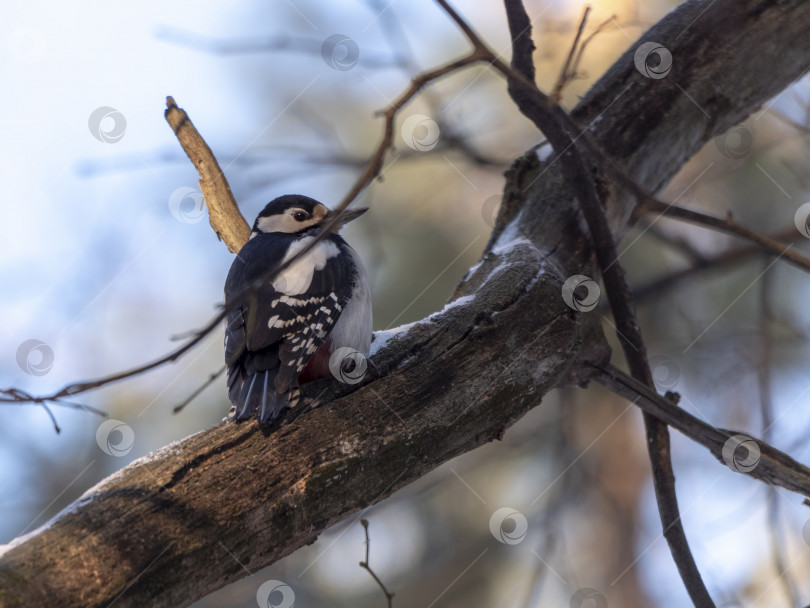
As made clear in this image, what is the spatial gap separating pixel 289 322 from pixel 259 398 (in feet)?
1.04

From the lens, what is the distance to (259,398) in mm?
2188

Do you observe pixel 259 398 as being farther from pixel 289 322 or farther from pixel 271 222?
pixel 271 222

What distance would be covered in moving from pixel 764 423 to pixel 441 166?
2712 mm

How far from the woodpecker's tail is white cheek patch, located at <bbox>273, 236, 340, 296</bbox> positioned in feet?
1.14

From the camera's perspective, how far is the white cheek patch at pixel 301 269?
2.56 m

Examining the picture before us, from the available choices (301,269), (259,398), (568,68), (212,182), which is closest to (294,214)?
(212,182)

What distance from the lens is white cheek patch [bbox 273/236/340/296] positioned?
2.56 m

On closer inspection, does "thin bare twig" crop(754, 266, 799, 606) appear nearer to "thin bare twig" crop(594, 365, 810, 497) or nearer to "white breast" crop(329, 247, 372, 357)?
"thin bare twig" crop(594, 365, 810, 497)

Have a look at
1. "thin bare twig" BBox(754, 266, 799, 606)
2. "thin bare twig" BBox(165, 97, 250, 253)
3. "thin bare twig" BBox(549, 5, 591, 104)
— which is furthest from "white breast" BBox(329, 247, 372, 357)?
"thin bare twig" BBox(754, 266, 799, 606)

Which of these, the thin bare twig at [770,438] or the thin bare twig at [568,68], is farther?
the thin bare twig at [770,438]

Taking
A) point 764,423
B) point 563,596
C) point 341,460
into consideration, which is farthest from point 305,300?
point 563,596

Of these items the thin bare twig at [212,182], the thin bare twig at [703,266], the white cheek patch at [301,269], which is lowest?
the white cheek patch at [301,269]

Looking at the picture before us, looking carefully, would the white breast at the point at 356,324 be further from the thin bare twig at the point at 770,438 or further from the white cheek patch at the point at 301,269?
the thin bare twig at the point at 770,438

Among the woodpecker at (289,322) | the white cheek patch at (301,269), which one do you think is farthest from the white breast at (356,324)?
the white cheek patch at (301,269)
